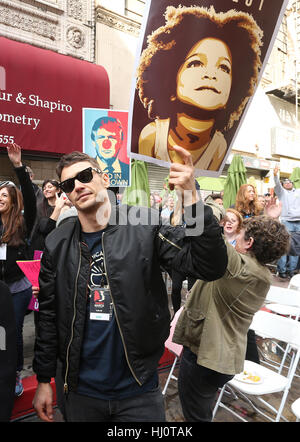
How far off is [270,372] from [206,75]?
243cm

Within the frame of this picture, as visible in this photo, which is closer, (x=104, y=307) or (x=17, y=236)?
(x=104, y=307)

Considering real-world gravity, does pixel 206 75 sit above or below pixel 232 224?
above

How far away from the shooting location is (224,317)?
204cm

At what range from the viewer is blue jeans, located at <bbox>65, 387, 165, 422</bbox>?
1.43 metres

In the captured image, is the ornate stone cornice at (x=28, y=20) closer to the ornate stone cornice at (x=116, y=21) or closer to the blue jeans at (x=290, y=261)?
the ornate stone cornice at (x=116, y=21)

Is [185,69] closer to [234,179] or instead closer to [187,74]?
[187,74]

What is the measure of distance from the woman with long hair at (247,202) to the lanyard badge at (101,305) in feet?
13.2

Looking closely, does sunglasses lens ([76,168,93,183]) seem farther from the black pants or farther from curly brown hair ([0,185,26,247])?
curly brown hair ([0,185,26,247])

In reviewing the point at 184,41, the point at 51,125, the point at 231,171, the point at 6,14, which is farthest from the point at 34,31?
the point at 184,41

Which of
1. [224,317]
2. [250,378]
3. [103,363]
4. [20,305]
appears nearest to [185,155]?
[103,363]

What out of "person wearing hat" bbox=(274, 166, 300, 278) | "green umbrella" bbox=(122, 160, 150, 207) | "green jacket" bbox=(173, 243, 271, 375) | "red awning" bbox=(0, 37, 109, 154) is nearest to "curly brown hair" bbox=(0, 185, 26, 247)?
"green jacket" bbox=(173, 243, 271, 375)

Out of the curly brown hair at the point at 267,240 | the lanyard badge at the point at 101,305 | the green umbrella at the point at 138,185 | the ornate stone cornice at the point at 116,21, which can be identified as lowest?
the lanyard badge at the point at 101,305

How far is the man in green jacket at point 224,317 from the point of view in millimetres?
1941

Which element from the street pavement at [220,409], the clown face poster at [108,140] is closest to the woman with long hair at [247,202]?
the clown face poster at [108,140]
